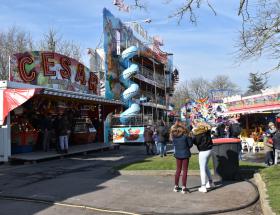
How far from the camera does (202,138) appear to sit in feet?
34.6

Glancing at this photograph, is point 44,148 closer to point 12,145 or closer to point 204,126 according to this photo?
point 12,145

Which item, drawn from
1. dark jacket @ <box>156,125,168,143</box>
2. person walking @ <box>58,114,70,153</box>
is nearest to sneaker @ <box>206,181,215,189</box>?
dark jacket @ <box>156,125,168,143</box>

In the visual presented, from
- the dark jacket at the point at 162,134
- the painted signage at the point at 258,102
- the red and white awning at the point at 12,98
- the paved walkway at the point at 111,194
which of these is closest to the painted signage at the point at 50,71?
the red and white awning at the point at 12,98

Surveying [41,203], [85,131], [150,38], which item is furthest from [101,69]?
[41,203]

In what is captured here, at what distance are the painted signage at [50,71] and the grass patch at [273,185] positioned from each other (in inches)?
478

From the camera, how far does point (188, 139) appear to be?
10.5 meters

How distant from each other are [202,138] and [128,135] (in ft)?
71.0

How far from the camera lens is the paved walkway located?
8789 millimetres

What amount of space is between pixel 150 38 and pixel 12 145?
34.5 meters

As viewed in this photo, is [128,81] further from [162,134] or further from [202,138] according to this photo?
[202,138]

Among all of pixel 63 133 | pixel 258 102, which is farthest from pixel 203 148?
pixel 258 102

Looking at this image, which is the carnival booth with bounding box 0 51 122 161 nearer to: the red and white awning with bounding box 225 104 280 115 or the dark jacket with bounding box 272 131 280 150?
the red and white awning with bounding box 225 104 280 115

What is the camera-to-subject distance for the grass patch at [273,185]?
788cm

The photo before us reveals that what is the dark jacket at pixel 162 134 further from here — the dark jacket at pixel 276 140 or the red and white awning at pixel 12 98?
the red and white awning at pixel 12 98
